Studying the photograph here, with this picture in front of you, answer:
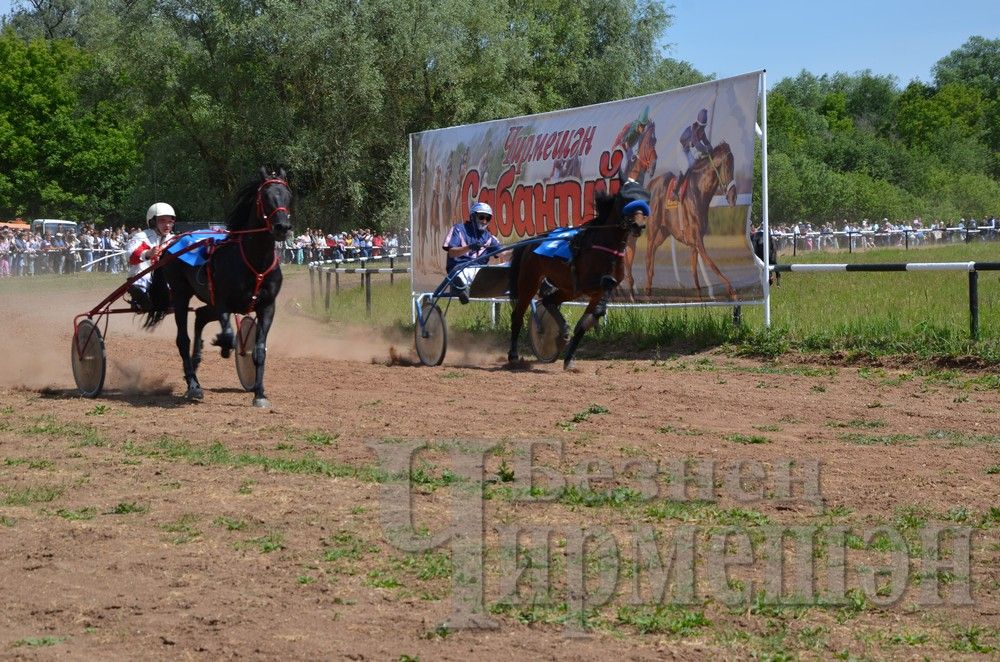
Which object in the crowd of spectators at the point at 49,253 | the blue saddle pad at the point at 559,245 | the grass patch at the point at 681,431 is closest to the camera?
the grass patch at the point at 681,431

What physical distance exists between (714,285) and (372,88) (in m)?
26.9

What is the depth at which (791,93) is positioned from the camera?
111250mm

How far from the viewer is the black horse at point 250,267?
11.6 meters

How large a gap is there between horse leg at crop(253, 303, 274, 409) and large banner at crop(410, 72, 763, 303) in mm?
6113

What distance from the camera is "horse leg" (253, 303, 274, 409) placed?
11570 millimetres

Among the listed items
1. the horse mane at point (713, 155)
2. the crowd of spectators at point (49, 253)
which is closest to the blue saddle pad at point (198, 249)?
the horse mane at point (713, 155)

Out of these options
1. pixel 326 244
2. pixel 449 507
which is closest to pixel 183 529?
pixel 449 507

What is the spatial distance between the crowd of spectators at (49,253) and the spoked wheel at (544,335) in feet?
87.8

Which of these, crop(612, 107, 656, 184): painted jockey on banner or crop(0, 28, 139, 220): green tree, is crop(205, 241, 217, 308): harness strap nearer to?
crop(612, 107, 656, 184): painted jockey on banner

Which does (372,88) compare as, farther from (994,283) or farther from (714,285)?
Result: (714,285)

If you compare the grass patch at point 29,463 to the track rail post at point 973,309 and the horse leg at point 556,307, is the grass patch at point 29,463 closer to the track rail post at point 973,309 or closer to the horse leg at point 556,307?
the horse leg at point 556,307

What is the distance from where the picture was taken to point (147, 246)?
1355cm

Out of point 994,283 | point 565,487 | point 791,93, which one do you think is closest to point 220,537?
point 565,487

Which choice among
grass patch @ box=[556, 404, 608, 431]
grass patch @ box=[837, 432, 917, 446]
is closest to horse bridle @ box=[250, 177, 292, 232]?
grass patch @ box=[556, 404, 608, 431]
